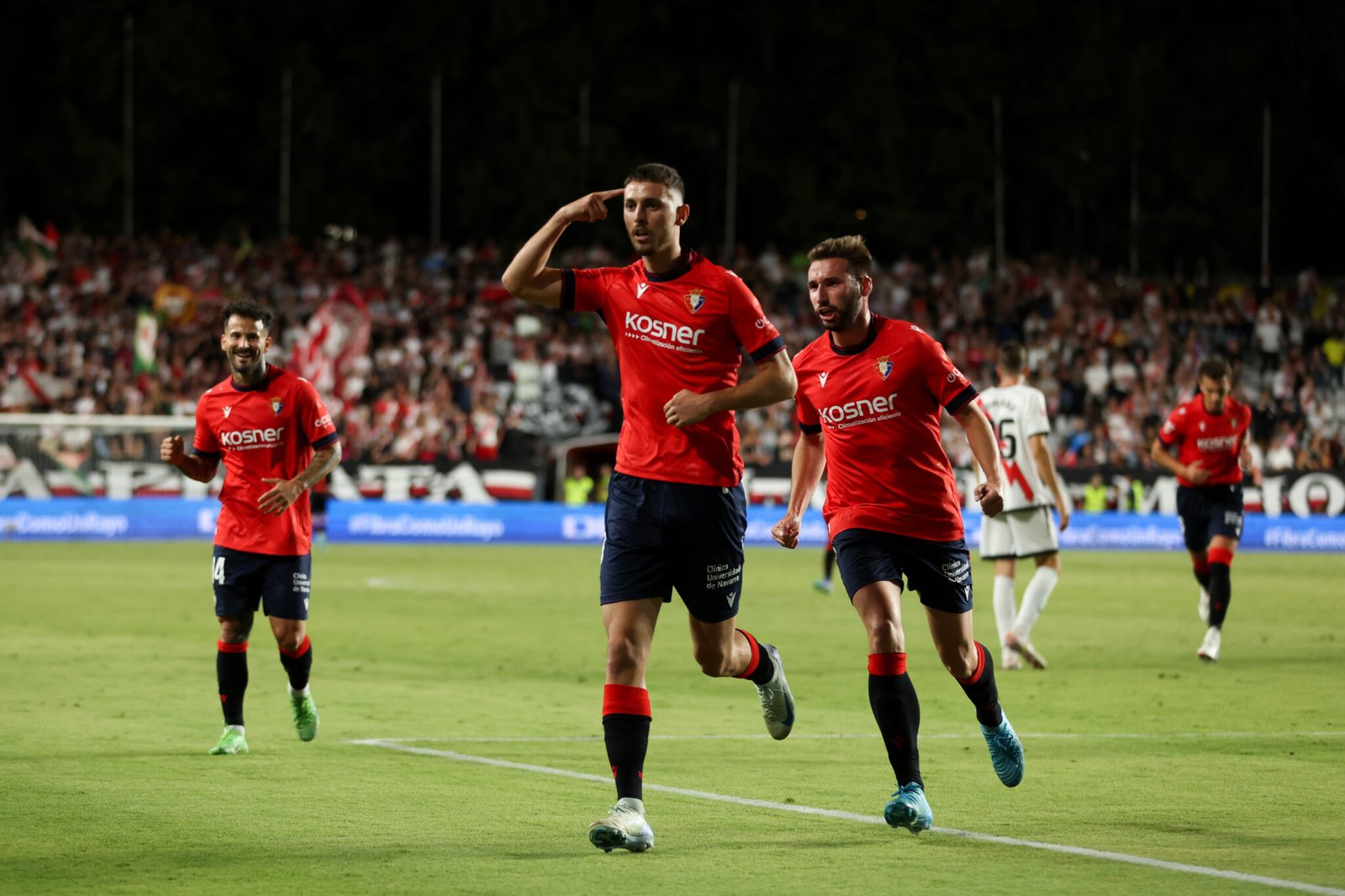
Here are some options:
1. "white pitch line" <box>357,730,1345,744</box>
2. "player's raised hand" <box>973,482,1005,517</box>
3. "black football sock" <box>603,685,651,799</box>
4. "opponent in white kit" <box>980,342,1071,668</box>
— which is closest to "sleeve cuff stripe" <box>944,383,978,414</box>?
"player's raised hand" <box>973,482,1005,517</box>

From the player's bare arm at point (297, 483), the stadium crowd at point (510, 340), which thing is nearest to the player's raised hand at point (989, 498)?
the player's bare arm at point (297, 483)

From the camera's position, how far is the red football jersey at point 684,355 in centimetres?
726

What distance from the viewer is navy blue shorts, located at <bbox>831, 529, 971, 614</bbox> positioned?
7781mm

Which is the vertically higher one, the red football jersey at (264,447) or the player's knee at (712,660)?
the red football jersey at (264,447)

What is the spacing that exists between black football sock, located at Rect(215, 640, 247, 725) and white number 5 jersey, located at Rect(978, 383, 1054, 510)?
20.9 feet

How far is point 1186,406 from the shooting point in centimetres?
1565

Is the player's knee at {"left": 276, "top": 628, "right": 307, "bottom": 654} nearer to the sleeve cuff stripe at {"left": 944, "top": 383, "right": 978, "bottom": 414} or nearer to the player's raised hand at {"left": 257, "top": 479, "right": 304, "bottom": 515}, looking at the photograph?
the player's raised hand at {"left": 257, "top": 479, "right": 304, "bottom": 515}

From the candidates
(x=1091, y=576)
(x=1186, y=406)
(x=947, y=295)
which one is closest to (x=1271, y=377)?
(x=947, y=295)

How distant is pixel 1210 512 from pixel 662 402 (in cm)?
976

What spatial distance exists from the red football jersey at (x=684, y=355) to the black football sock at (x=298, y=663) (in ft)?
11.2

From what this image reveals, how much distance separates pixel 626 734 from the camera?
699 centimetres

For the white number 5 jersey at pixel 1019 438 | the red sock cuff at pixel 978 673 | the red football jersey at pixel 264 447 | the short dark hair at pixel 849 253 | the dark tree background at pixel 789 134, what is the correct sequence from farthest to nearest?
the dark tree background at pixel 789 134, the white number 5 jersey at pixel 1019 438, the red football jersey at pixel 264 447, the red sock cuff at pixel 978 673, the short dark hair at pixel 849 253

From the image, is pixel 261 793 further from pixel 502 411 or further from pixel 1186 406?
pixel 502 411

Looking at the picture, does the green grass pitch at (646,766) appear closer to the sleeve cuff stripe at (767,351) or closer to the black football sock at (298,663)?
the black football sock at (298,663)
